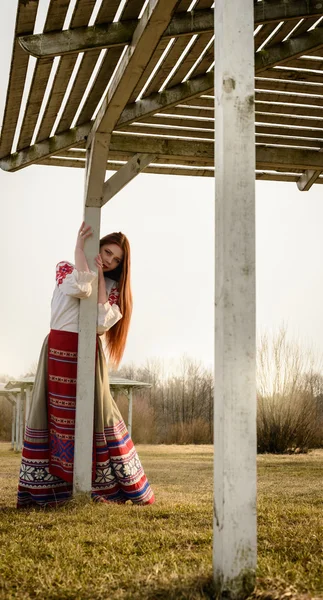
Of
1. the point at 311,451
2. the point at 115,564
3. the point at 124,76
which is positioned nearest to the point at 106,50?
the point at 124,76

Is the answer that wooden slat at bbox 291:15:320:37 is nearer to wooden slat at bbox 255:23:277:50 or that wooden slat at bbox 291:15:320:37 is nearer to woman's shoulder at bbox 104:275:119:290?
wooden slat at bbox 255:23:277:50

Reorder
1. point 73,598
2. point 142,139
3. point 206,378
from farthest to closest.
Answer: point 206,378 < point 142,139 < point 73,598

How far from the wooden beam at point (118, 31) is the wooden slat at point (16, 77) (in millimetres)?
90

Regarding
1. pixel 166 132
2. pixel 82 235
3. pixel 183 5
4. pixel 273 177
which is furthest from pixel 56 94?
pixel 273 177

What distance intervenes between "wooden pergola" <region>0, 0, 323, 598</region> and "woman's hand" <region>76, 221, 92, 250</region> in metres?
0.06

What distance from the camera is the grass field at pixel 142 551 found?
2.05 m

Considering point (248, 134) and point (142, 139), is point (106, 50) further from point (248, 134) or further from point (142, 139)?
point (248, 134)

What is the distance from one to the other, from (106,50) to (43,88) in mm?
550

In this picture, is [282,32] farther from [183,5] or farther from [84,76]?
[84,76]

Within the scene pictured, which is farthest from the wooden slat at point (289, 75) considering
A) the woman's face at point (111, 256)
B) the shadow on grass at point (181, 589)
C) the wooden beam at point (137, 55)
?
the shadow on grass at point (181, 589)

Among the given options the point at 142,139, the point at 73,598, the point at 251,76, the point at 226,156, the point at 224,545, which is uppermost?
the point at 142,139

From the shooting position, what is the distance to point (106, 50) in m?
3.81

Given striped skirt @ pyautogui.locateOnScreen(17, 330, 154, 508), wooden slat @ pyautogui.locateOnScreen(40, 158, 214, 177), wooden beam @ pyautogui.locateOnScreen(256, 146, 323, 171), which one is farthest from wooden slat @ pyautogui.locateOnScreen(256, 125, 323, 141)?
striped skirt @ pyautogui.locateOnScreen(17, 330, 154, 508)

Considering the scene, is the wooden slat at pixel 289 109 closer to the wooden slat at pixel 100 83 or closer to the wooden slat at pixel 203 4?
the wooden slat at pixel 100 83
